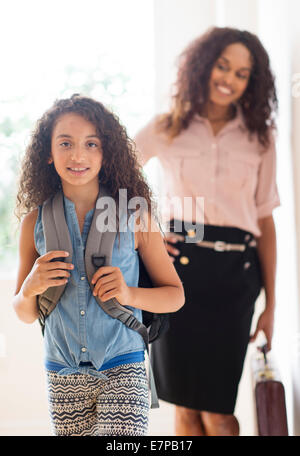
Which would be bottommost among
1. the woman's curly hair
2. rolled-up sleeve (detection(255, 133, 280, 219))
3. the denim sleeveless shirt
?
the denim sleeveless shirt

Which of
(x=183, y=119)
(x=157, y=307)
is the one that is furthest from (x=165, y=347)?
(x=183, y=119)

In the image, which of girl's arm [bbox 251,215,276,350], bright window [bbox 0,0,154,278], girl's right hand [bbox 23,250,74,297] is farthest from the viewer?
girl's arm [bbox 251,215,276,350]

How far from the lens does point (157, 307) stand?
89 cm

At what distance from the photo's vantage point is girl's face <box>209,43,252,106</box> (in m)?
1.05

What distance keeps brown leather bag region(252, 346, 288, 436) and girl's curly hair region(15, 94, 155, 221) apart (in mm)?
536

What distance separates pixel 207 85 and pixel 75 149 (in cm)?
38

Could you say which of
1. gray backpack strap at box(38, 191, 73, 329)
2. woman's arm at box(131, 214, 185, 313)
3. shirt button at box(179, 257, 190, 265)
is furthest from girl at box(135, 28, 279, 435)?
gray backpack strap at box(38, 191, 73, 329)

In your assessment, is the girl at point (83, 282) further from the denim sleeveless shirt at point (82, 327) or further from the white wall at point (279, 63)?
the white wall at point (279, 63)

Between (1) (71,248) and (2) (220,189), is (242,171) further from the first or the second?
(1) (71,248)

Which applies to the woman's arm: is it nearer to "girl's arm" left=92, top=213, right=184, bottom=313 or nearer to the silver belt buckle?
"girl's arm" left=92, top=213, right=184, bottom=313

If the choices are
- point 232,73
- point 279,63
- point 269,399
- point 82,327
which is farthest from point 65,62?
point 269,399

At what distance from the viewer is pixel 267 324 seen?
116 cm

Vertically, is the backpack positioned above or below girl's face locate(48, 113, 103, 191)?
below

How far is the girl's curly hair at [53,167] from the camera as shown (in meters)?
0.84
